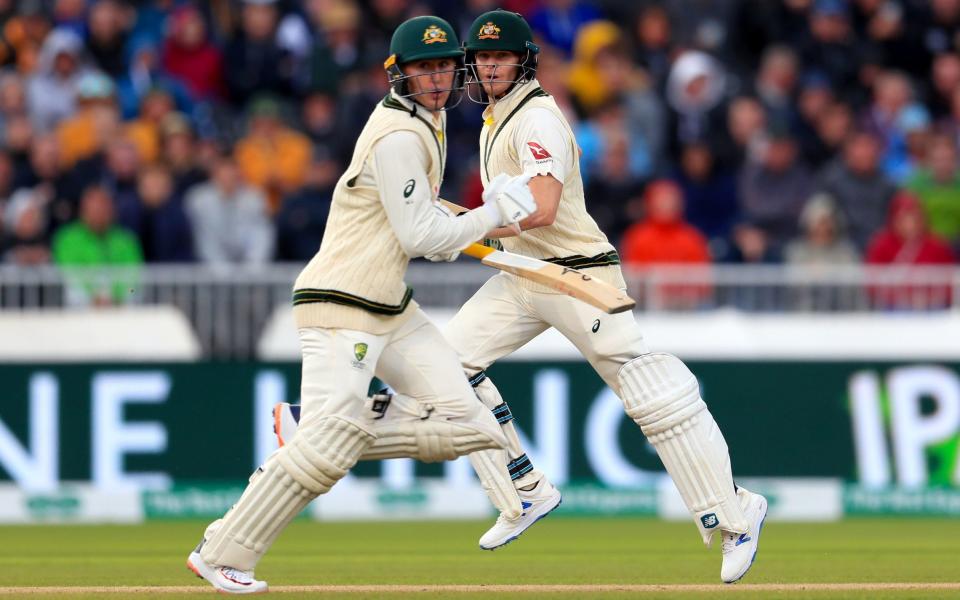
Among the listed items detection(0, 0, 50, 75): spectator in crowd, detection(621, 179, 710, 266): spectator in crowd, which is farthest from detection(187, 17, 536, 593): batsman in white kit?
detection(0, 0, 50, 75): spectator in crowd

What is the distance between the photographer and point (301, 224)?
12.7 metres

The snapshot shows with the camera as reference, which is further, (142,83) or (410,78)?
(142,83)

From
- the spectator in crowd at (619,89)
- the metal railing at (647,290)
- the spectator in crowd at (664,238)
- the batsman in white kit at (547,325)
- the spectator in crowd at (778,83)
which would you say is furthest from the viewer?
the spectator in crowd at (778,83)

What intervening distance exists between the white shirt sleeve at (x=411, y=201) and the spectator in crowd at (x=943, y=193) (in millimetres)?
7237

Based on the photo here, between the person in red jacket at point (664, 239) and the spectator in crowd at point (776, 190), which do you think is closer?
the person in red jacket at point (664, 239)

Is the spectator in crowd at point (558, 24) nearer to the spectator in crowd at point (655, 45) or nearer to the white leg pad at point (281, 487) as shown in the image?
the spectator in crowd at point (655, 45)

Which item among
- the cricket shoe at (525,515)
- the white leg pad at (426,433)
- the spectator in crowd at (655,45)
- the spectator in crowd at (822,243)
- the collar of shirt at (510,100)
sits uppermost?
the collar of shirt at (510,100)

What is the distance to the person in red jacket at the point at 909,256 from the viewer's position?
12148 millimetres

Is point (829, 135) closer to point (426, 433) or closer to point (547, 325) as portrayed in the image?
point (547, 325)

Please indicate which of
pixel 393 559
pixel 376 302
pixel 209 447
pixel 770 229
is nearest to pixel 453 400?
pixel 376 302

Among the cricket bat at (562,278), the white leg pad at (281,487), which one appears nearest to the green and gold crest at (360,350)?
the white leg pad at (281,487)

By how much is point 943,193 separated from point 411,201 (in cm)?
751

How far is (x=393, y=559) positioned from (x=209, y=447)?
3614 mm

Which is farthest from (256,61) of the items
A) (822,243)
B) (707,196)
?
(822,243)
